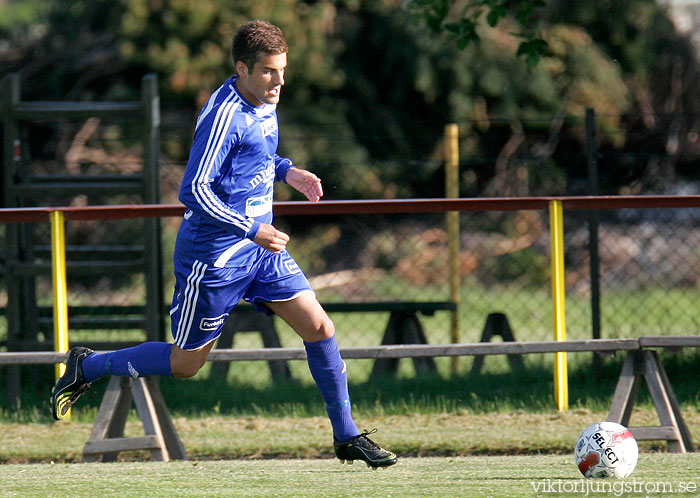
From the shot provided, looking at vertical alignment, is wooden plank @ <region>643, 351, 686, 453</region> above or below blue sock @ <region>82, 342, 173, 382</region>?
below

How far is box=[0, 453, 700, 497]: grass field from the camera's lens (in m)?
4.12

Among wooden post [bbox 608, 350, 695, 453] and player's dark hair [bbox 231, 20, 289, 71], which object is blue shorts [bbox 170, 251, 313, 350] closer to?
player's dark hair [bbox 231, 20, 289, 71]

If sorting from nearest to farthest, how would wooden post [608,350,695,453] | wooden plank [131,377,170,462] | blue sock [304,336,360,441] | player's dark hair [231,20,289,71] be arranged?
player's dark hair [231,20,289,71] < blue sock [304,336,360,441] < wooden post [608,350,695,453] < wooden plank [131,377,170,462]

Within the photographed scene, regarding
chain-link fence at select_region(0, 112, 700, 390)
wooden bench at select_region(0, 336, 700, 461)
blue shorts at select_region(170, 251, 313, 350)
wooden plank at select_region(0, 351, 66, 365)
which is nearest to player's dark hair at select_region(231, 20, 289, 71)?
blue shorts at select_region(170, 251, 313, 350)

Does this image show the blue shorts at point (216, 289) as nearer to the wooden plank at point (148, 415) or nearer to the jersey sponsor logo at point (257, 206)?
the jersey sponsor logo at point (257, 206)

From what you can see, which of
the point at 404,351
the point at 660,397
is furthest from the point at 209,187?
the point at 660,397

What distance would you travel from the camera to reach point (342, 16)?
15781mm

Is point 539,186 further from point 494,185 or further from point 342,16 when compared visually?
point 342,16

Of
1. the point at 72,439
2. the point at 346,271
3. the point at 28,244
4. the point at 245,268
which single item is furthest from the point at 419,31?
the point at 245,268

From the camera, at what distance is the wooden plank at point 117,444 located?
5336 millimetres

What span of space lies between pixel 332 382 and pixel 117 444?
1.42 meters

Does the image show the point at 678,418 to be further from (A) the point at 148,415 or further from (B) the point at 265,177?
(A) the point at 148,415

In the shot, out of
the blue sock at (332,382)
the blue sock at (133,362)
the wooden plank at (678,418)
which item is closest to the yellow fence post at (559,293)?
the wooden plank at (678,418)

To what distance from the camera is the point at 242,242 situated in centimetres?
439
